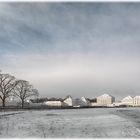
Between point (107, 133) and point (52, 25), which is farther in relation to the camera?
point (52, 25)

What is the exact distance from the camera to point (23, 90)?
30.1 feet

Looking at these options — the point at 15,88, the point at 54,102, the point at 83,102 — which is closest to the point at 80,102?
the point at 83,102

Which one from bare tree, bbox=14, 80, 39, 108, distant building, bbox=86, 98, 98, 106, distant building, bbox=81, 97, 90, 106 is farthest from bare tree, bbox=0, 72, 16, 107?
distant building, bbox=86, 98, 98, 106

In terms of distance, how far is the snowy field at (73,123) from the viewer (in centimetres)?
817

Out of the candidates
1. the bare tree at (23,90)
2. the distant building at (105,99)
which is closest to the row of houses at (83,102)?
the distant building at (105,99)

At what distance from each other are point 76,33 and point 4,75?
196 cm

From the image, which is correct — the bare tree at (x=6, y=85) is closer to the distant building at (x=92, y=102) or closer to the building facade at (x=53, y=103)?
the building facade at (x=53, y=103)

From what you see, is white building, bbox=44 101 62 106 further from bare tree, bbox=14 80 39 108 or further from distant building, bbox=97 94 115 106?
distant building, bbox=97 94 115 106

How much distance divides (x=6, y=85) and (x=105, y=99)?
Result: 2406mm

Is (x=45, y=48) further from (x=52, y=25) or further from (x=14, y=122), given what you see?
(x=14, y=122)

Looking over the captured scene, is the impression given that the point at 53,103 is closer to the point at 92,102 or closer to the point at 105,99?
the point at 92,102

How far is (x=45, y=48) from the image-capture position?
8.95 m

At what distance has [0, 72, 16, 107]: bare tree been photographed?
Answer: 29.6 ft

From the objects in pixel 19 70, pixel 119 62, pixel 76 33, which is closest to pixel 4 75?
pixel 19 70
